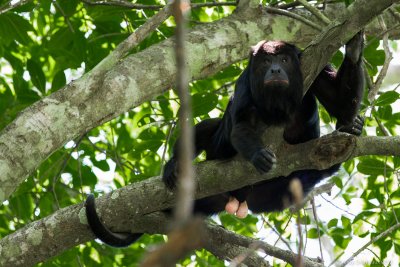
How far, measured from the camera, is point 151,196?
11.0 ft

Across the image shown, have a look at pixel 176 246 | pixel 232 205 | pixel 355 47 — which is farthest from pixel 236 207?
pixel 176 246

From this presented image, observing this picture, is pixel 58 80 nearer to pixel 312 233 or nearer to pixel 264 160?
pixel 264 160

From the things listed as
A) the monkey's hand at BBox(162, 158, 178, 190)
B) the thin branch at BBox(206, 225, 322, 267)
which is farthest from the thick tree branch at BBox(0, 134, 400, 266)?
the thin branch at BBox(206, 225, 322, 267)

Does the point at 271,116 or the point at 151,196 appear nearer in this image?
the point at 151,196

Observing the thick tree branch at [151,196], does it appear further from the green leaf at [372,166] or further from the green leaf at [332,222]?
the green leaf at [332,222]

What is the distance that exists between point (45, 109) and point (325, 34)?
1.34 metres

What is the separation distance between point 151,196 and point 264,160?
0.66m

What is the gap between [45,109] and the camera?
2838mm

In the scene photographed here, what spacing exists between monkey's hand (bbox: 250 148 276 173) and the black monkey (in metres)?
0.09

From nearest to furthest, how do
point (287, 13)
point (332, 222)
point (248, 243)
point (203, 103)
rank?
point (248, 243) < point (287, 13) < point (203, 103) < point (332, 222)

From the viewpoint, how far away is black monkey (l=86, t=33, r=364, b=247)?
11.3 feet

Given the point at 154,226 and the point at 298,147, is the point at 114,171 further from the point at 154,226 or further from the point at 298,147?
the point at 298,147

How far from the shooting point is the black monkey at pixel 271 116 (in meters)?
3.46

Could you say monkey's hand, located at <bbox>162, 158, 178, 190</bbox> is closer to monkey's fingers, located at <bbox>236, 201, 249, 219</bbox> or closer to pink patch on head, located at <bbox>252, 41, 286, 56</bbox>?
monkey's fingers, located at <bbox>236, 201, 249, 219</bbox>
